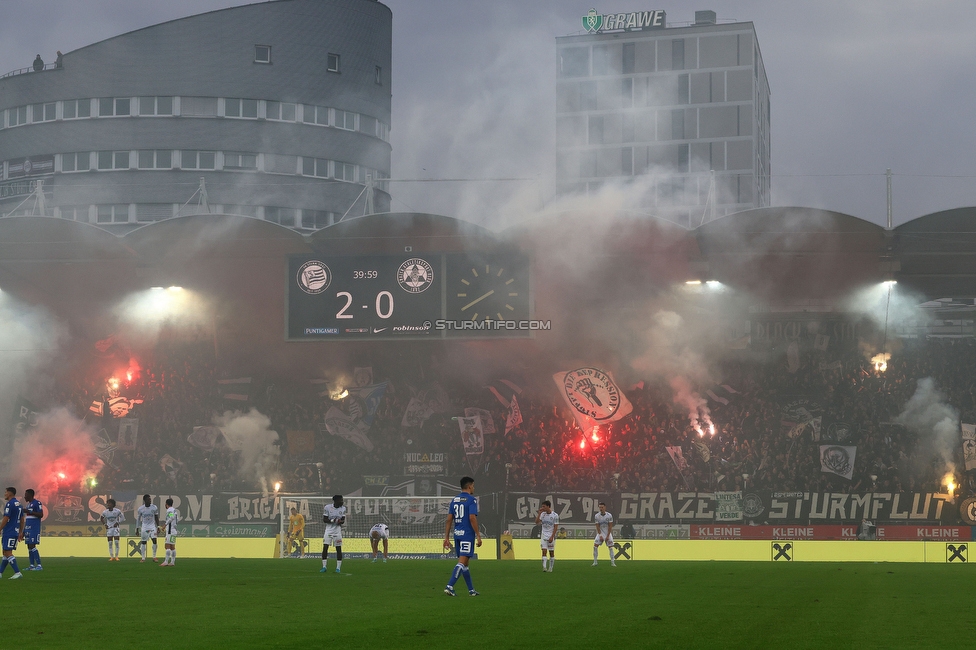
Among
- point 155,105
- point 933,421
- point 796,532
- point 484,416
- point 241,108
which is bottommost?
point 796,532

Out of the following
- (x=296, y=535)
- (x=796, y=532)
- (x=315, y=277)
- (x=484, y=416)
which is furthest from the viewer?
(x=484, y=416)

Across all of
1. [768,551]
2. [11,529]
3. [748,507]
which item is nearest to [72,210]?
Answer: [748,507]

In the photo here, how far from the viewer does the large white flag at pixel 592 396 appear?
4166cm

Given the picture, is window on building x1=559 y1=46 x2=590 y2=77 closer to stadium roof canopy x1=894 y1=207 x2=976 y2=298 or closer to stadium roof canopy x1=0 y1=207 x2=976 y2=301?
stadium roof canopy x1=0 y1=207 x2=976 y2=301

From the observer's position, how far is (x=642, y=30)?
94.8 meters

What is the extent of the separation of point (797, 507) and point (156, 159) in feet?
179

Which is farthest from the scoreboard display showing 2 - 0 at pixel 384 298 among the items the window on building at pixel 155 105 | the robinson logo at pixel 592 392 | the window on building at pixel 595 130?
the window on building at pixel 595 130

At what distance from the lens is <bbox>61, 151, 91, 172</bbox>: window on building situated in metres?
75.7

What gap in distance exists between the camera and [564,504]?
126 feet

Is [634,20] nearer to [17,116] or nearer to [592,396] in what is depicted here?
[17,116]

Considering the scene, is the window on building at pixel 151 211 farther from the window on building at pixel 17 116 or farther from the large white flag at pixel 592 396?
the large white flag at pixel 592 396

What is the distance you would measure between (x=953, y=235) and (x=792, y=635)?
27.8 meters

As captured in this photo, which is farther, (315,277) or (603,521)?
(315,277)

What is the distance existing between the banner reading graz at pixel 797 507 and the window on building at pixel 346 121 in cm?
4783
